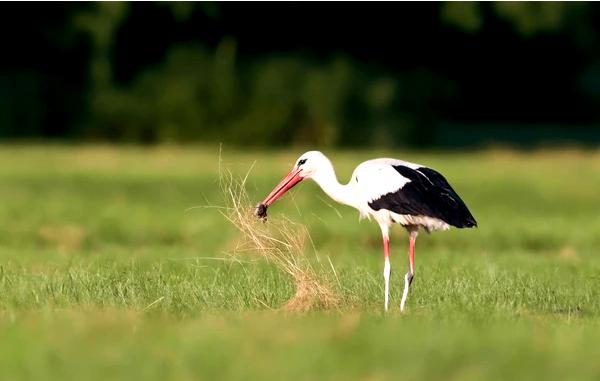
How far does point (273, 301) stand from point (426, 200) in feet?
4.85

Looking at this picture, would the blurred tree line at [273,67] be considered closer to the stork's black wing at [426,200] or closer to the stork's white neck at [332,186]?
the stork's white neck at [332,186]

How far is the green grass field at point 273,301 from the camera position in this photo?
8227 millimetres

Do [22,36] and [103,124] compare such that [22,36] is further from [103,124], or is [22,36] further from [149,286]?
[149,286]

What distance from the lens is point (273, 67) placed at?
41.7 metres

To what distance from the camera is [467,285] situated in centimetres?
1255

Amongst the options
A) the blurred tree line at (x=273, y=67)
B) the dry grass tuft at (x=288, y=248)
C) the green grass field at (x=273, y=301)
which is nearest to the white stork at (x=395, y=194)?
the dry grass tuft at (x=288, y=248)

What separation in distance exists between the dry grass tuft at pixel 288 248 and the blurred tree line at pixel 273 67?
2808 centimetres

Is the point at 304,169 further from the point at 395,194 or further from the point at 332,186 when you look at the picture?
the point at 395,194

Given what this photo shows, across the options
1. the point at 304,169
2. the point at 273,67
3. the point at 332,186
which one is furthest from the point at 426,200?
the point at 273,67

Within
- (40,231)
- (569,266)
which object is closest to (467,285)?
(569,266)

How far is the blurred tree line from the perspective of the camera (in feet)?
135

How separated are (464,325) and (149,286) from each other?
3.34m

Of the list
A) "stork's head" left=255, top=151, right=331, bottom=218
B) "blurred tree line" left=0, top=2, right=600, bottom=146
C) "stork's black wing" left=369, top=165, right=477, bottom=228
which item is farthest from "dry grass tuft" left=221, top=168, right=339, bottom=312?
"blurred tree line" left=0, top=2, right=600, bottom=146

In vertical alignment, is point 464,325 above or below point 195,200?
above
